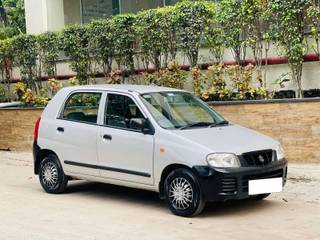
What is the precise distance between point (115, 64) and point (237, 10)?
4.06 metres

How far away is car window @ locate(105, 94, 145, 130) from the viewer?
8.30m

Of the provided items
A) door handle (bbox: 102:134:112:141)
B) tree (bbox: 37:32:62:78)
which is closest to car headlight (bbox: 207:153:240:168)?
door handle (bbox: 102:134:112:141)

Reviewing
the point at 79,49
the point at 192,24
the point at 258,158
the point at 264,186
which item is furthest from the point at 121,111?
the point at 79,49

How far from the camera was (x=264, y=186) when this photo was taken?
7.56 metres

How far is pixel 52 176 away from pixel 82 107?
119 cm

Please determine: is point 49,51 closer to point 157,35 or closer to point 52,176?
point 157,35

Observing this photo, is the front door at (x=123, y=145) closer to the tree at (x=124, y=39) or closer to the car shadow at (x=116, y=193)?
the car shadow at (x=116, y=193)

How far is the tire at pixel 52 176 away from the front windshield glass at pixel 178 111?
1890 millimetres

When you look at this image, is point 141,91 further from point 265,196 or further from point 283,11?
point 283,11

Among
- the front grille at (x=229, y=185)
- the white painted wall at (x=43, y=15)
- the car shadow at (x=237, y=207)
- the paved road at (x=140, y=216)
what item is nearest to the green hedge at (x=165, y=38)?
the white painted wall at (x=43, y=15)

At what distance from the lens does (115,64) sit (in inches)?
594

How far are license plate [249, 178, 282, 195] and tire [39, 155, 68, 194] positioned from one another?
312 centimetres

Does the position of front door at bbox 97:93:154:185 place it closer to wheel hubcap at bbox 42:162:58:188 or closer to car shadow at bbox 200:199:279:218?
car shadow at bbox 200:199:279:218

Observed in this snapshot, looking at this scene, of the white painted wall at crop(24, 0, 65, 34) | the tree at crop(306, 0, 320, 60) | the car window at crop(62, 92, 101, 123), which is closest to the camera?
the car window at crop(62, 92, 101, 123)
